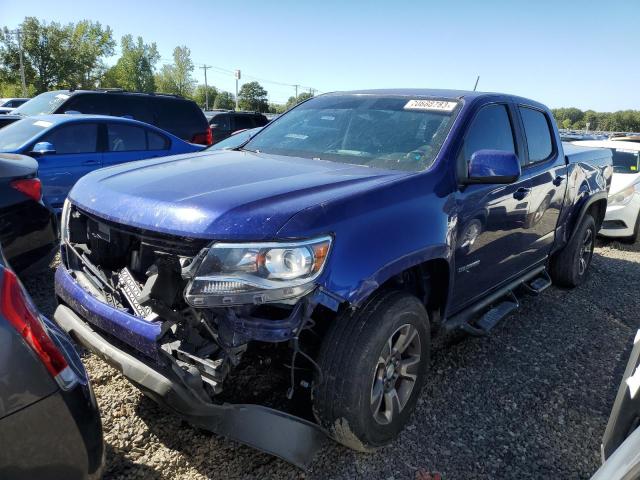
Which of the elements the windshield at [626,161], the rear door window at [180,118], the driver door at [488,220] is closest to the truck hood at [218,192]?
the driver door at [488,220]

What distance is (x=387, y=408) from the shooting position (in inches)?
97.3

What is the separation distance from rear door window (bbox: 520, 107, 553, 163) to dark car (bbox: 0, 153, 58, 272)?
375cm

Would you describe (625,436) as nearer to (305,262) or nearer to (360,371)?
(360,371)

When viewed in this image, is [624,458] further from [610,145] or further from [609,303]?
[610,145]

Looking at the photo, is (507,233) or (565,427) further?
(507,233)

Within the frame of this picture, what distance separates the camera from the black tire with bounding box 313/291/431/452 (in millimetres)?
2174

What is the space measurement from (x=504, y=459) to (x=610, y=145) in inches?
318

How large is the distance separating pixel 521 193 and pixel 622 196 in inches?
210

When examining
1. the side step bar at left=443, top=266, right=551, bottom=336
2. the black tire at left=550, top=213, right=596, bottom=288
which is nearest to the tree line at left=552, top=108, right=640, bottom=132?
the black tire at left=550, top=213, right=596, bottom=288

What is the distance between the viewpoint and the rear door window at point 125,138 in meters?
6.95

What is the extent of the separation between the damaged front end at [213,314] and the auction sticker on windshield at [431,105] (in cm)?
158

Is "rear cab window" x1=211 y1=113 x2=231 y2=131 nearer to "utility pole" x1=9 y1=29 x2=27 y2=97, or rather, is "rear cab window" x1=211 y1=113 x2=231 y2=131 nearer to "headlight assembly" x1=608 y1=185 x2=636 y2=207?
"headlight assembly" x1=608 y1=185 x2=636 y2=207

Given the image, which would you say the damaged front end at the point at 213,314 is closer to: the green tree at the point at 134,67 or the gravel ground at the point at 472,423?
the gravel ground at the point at 472,423

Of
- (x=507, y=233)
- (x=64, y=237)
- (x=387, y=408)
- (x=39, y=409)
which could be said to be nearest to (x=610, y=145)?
(x=507, y=233)
